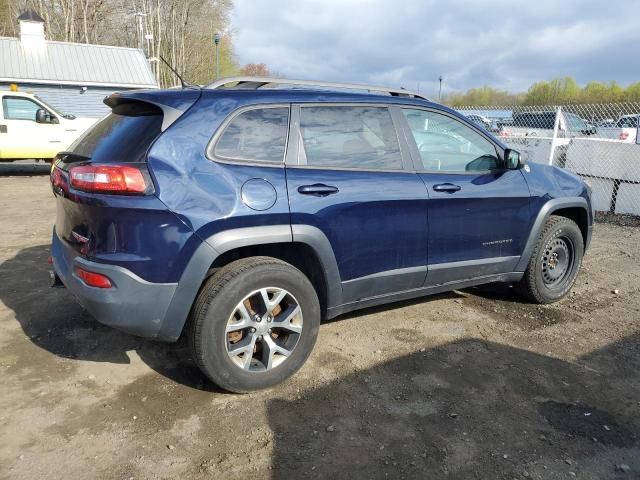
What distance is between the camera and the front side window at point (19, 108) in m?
12.2

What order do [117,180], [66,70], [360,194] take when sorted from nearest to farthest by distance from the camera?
[117,180] → [360,194] → [66,70]

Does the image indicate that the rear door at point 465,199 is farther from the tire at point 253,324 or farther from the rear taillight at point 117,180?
the rear taillight at point 117,180

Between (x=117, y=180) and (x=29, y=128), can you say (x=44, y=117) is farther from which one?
(x=117, y=180)

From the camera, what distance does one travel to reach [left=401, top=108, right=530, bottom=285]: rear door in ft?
12.2

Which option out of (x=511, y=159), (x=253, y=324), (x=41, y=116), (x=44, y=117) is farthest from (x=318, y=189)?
(x=44, y=117)

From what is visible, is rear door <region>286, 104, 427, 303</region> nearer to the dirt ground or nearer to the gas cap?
the gas cap

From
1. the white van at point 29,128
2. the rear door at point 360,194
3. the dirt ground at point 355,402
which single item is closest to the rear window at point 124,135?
the rear door at point 360,194

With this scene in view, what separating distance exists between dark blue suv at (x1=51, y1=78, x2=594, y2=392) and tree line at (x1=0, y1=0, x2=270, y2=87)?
30024 millimetres

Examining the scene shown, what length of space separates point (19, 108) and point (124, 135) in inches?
453

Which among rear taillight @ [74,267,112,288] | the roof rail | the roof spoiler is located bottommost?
rear taillight @ [74,267,112,288]

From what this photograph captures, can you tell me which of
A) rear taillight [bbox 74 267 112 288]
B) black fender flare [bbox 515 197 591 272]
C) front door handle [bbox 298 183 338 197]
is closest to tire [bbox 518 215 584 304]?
Answer: black fender flare [bbox 515 197 591 272]

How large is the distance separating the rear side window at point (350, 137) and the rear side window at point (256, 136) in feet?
0.52

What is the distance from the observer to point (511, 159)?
4.02m

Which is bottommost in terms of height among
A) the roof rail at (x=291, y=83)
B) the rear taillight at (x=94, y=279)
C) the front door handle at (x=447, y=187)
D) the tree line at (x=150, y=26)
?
the rear taillight at (x=94, y=279)
